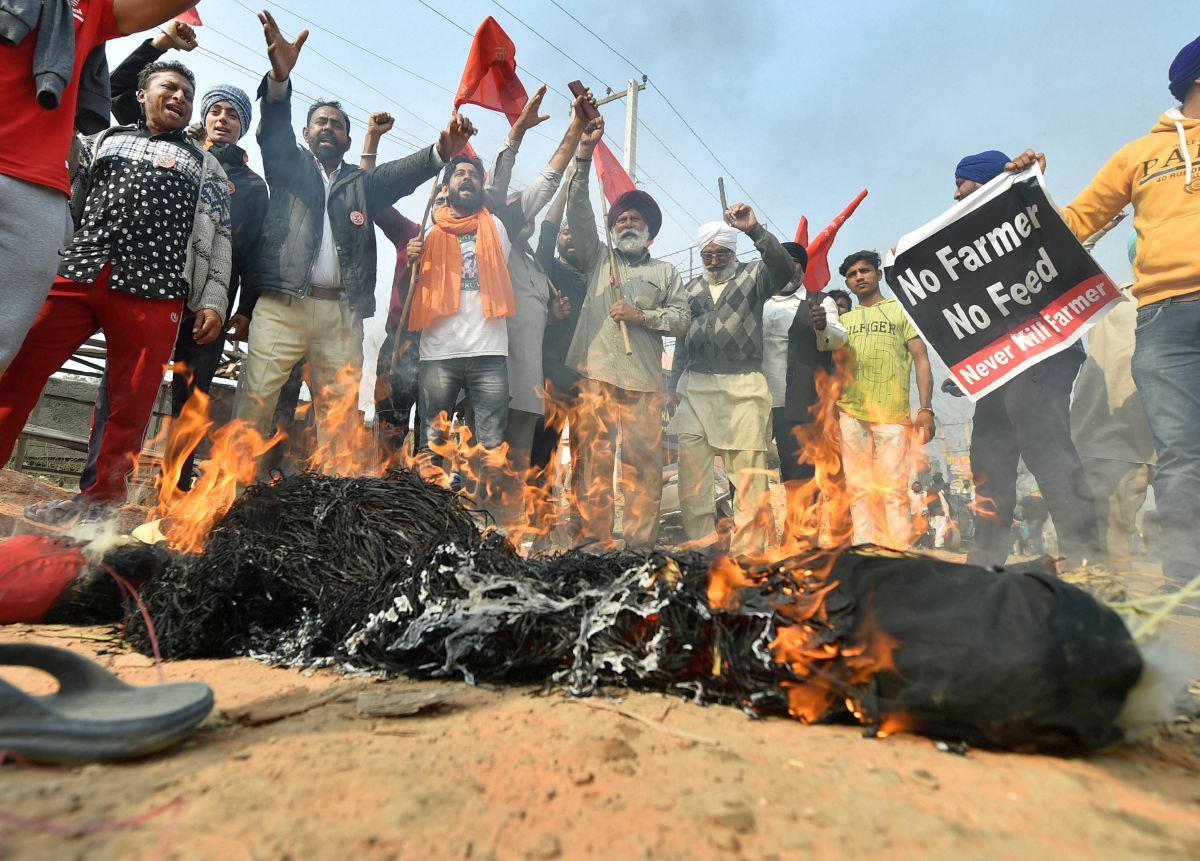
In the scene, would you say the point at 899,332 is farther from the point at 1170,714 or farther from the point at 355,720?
the point at 355,720

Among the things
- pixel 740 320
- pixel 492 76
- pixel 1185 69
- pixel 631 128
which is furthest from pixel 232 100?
pixel 631 128

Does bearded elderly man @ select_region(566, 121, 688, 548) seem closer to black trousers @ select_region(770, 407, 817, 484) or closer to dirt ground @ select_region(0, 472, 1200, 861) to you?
black trousers @ select_region(770, 407, 817, 484)

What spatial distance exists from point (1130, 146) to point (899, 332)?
1972 millimetres

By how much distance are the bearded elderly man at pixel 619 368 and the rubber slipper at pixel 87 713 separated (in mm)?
3512

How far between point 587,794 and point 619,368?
3.90m

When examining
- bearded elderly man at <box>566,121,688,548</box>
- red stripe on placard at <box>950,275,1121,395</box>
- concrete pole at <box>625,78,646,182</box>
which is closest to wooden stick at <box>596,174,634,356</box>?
bearded elderly man at <box>566,121,688,548</box>

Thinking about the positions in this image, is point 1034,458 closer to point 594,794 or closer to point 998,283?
point 998,283

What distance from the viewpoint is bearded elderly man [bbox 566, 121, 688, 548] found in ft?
16.0

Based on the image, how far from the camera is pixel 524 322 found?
17.0 feet

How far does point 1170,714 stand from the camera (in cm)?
133

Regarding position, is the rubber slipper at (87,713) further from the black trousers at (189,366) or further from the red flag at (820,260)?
the red flag at (820,260)

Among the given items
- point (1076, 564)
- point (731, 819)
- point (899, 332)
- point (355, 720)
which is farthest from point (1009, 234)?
point (355, 720)

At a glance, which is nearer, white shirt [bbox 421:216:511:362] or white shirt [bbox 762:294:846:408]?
white shirt [bbox 421:216:511:362]

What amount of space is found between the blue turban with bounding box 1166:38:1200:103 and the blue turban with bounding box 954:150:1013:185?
925mm
